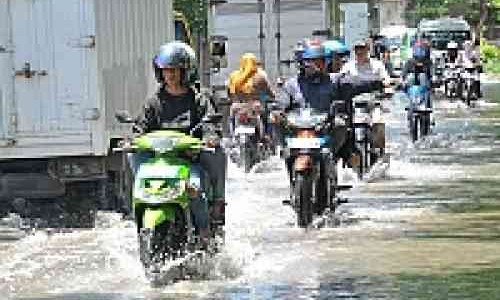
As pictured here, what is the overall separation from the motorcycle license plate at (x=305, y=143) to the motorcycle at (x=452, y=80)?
74.2 ft

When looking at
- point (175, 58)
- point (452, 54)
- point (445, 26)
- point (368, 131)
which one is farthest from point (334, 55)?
point (445, 26)

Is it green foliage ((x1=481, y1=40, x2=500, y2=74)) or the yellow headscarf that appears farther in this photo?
green foliage ((x1=481, y1=40, x2=500, y2=74))

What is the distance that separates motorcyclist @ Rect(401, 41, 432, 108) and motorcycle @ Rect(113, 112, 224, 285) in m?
13.7

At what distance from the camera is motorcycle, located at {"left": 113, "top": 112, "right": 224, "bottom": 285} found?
10.8 m

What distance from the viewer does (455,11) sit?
73188 mm

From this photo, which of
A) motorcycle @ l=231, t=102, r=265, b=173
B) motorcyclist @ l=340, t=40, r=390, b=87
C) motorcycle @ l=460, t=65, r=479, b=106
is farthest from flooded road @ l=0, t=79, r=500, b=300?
motorcycle @ l=460, t=65, r=479, b=106

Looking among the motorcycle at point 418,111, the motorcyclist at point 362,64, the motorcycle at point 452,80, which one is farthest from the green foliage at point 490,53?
the motorcyclist at point 362,64

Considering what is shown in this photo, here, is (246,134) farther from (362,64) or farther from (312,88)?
(312,88)

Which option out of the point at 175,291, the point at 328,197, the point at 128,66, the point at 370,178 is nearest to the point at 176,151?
the point at 175,291

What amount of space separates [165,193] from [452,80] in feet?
88.0

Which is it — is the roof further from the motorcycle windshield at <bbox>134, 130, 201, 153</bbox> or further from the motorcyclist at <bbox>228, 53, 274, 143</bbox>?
the motorcycle windshield at <bbox>134, 130, 201, 153</bbox>

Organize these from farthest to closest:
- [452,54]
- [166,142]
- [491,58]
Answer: [491,58]
[452,54]
[166,142]

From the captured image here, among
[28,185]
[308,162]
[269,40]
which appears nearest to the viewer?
[308,162]

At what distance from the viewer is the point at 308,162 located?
14102mm
